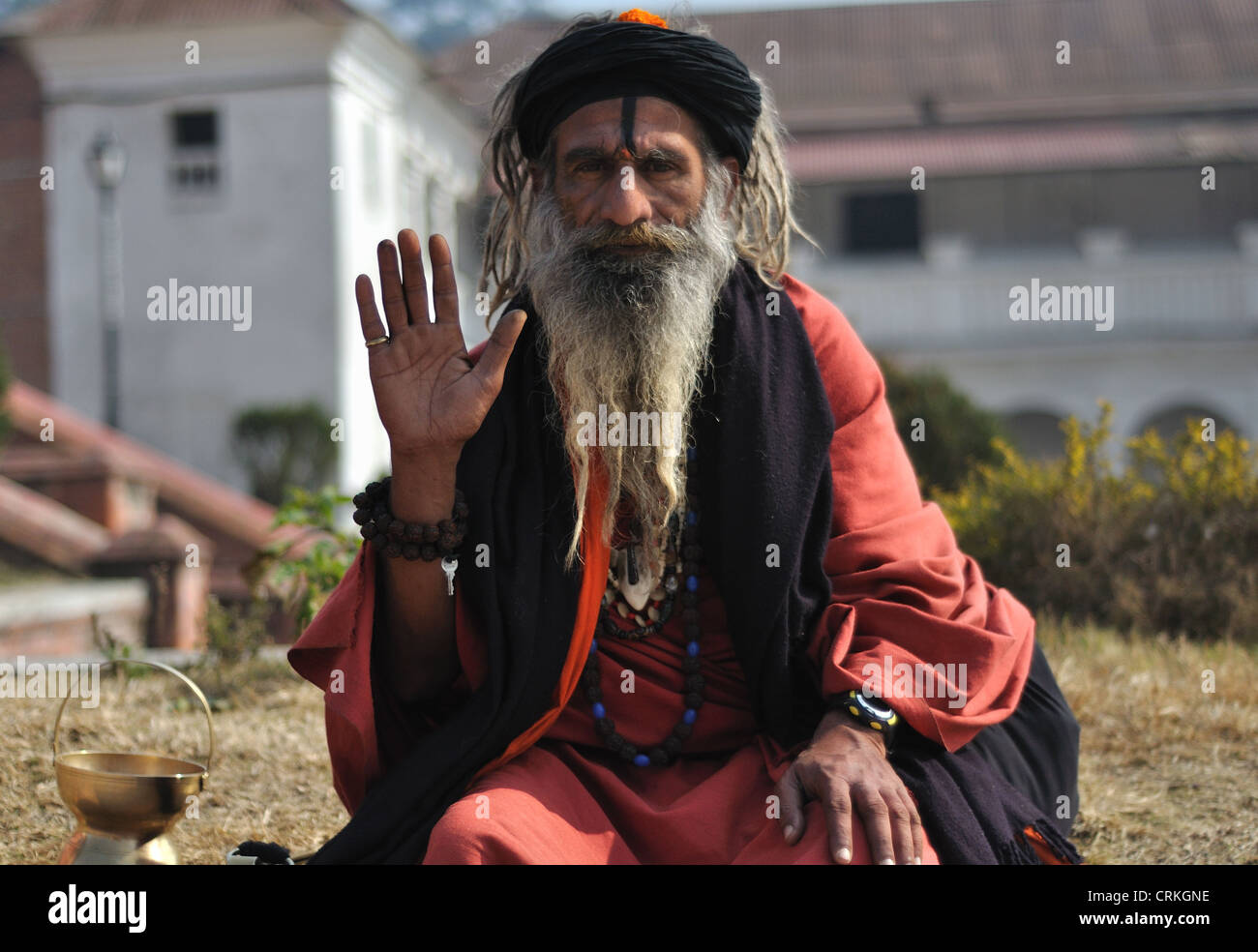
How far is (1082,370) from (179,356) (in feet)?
44.2

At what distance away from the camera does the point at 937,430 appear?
10062 millimetres

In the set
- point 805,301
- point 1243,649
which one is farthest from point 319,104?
point 805,301

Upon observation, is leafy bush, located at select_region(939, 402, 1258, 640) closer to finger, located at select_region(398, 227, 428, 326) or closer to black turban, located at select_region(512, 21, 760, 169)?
black turban, located at select_region(512, 21, 760, 169)

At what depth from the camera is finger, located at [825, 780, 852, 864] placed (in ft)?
8.33

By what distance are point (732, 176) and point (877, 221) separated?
64.9 ft

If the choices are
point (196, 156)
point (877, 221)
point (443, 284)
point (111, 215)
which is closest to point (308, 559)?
point (443, 284)

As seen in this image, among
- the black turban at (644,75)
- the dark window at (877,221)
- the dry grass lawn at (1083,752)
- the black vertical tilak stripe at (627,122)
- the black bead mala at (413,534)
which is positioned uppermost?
the dark window at (877,221)

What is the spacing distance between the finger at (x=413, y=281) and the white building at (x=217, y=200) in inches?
646

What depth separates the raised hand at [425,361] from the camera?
9.06 feet

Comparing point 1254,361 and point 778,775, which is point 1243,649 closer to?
point 778,775

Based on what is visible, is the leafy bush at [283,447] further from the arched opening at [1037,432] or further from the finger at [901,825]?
the finger at [901,825]

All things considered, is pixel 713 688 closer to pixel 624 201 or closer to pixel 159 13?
pixel 624 201

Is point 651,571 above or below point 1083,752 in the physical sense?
above

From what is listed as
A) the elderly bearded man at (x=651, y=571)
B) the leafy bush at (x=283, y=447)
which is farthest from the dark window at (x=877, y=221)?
the elderly bearded man at (x=651, y=571)
